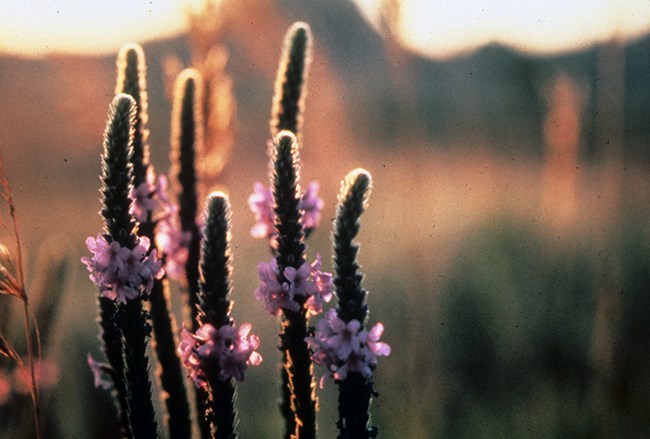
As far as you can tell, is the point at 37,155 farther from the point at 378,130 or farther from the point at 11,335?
the point at 11,335

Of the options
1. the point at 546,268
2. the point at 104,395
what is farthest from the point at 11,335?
the point at 546,268

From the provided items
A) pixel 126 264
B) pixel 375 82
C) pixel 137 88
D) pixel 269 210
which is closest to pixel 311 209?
pixel 269 210

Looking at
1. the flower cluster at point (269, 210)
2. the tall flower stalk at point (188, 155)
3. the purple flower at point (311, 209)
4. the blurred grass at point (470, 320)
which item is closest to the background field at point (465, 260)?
the blurred grass at point (470, 320)

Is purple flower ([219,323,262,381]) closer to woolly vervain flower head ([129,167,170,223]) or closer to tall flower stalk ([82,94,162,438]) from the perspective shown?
tall flower stalk ([82,94,162,438])

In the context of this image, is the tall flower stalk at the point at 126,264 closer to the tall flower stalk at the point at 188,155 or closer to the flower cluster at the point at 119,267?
the flower cluster at the point at 119,267

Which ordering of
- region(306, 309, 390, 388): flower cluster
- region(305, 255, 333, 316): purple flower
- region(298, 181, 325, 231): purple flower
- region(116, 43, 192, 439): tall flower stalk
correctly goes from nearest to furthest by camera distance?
region(306, 309, 390, 388): flower cluster
region(305, 255, 333, 316): purple flower
region(116, 43, 192, 439): tall flower stalk
region(298, 181, 325, 231): purple flower

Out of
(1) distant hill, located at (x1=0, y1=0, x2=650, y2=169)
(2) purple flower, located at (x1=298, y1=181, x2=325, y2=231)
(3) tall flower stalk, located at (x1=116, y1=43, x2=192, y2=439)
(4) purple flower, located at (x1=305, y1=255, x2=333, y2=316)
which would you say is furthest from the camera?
(1) distant hill, located at (x1=0, y1=0, x2=650, y2=169)

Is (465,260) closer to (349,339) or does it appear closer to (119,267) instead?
(349,339)

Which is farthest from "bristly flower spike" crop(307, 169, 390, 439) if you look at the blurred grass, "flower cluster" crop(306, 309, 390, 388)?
the blurred grass
